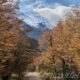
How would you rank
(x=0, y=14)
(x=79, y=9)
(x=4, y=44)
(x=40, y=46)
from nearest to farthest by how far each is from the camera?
1. (x=0, y=14)
2. (x=4, y=44)
3. (x=79, y=9)
4. (x=40, y=46)

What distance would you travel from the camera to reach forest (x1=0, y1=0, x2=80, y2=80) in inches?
1366

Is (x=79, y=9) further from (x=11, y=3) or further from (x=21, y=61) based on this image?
(x=11, y=3)

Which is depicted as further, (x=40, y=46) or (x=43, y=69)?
(x=40, y=46)

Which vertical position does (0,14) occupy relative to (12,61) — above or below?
above

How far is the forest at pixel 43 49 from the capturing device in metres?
34.7

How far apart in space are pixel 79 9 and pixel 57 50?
73.8 ft

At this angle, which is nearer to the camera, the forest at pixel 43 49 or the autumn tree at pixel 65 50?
the forest at pixel 43 49

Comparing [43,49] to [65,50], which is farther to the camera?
[43,49]

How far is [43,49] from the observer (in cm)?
9475

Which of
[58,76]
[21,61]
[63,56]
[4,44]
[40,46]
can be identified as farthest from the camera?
[40,46]

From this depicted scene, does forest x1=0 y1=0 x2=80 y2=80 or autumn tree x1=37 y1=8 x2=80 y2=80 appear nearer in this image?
forest x1=0 y1=0 x2=80 y2=80

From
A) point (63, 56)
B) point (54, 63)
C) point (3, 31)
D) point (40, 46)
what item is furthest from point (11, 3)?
point (40, 46)

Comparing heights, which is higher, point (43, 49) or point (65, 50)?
point (65, 50)

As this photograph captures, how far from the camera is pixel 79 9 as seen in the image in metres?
52.7
